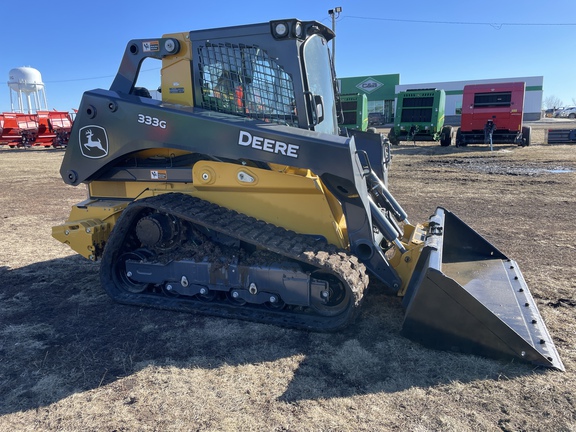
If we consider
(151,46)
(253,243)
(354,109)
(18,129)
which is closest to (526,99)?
(354,109)

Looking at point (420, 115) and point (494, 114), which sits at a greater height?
point (420, 115)

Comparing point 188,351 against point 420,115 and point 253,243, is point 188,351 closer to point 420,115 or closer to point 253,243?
point 253,243

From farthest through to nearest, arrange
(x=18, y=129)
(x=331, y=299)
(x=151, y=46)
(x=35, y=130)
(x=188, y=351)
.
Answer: (x=35, y=130), (x=18, y=129), (x=151, y=46), (x=331, y=299), (x=188, y=351)

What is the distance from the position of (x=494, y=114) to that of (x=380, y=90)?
109 ft

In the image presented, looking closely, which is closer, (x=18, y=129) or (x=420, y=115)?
(x=420, y=115)

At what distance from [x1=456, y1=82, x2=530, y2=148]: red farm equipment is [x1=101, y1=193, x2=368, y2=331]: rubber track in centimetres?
1800

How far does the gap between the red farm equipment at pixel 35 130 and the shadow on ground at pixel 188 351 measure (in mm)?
24756

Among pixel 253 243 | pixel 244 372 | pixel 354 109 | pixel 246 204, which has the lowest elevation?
pixel 244 372

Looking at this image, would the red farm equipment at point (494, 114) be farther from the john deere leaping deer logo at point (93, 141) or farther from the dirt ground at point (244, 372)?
the john deere leaping deer logo at point (93, 141)

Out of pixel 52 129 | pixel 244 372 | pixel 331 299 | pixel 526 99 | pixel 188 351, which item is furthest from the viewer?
pixel 526 99

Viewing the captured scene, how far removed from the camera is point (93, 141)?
4176 mm

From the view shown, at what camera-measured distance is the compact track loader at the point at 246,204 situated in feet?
11.4

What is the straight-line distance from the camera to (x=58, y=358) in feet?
10.8

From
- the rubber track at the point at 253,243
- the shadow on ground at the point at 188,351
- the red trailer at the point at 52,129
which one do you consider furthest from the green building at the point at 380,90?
the shadow on ground at the point at 188,351
